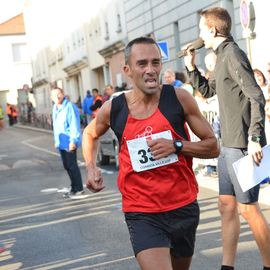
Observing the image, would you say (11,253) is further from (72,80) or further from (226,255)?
(72,80)

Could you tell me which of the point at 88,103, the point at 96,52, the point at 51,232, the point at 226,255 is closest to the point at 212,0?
the point at 88,103

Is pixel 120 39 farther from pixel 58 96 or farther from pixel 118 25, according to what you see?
pixel 58 96

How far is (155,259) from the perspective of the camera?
387 centimetres

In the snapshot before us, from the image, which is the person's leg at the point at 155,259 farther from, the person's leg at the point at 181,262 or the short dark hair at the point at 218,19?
the short dark hair at the point at 218,19

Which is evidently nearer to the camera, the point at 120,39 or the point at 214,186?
the point at 214,186

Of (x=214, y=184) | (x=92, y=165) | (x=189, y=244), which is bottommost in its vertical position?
(x=214, y=184)

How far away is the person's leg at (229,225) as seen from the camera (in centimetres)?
527

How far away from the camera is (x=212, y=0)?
2195 centimetres

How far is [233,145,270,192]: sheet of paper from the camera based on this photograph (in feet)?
16.3

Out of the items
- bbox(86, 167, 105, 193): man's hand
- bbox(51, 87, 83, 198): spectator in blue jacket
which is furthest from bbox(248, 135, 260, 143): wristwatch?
bbox(51, 87, 83, 198): spectator in blue jacket

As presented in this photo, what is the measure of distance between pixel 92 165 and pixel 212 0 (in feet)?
60.6

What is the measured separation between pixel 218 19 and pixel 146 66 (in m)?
1.36

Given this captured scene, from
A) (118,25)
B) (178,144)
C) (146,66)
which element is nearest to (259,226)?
(178,144)

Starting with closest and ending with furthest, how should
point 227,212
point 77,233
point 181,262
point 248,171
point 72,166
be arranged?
point 181,262 → point 248,171 → point 227,212 → point 77,233 → point 72,166
